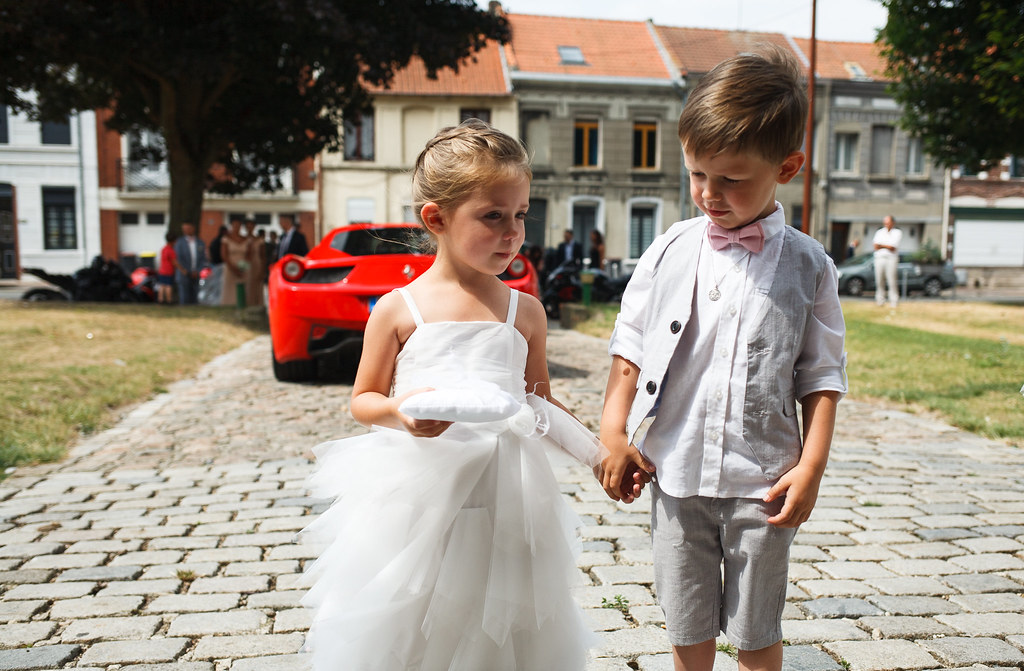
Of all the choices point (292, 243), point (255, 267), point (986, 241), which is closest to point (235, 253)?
point (255, 267)

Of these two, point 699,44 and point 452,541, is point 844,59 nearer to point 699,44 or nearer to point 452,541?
point 699,44

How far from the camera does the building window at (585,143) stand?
32.1 meters

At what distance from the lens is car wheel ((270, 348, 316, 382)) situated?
23.9 ft

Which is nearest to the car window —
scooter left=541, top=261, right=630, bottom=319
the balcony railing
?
scooter left=541, top=261, right=630, bottom=319

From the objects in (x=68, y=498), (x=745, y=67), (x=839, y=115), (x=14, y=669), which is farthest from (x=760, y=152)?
(x=839, y=115)

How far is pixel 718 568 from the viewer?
6.08ft

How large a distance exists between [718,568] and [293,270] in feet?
18.4

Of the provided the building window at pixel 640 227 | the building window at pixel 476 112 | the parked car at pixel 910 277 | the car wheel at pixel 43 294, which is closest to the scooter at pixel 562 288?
the car wheel at pixel 43 294

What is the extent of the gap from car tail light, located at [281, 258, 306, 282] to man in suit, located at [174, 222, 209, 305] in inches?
371

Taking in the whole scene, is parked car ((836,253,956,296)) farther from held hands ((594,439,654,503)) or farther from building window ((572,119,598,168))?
held hands ((594,439,654,503))

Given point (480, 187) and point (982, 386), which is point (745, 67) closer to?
point (480, 187)

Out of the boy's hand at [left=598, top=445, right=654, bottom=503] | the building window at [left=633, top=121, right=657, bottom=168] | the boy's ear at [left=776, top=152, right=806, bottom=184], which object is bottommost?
the boy's hand at [left=598, top=445, right=654, bottom=503]

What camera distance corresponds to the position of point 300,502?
155 inches

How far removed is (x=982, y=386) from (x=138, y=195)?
32.8m
